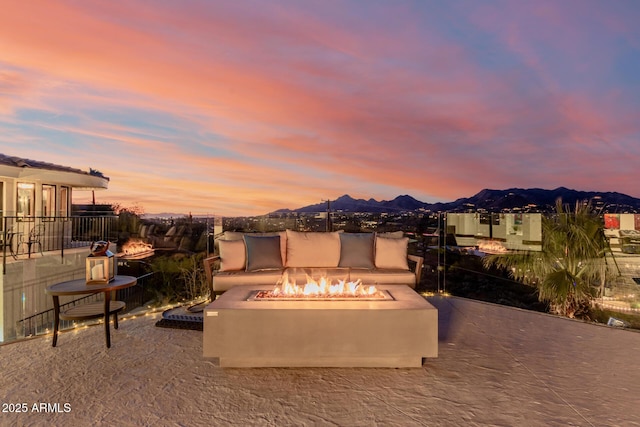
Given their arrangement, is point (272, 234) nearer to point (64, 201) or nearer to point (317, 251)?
point (317, 251)

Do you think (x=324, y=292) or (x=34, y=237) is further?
(x=34, y=237)

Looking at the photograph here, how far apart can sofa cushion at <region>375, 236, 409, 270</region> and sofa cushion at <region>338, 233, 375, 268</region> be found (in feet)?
0.32

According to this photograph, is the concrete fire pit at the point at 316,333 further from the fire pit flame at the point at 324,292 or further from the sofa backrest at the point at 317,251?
the sofa backrest at the point at 317,251

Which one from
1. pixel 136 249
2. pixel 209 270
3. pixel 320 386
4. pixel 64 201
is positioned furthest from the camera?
pixel 64 201

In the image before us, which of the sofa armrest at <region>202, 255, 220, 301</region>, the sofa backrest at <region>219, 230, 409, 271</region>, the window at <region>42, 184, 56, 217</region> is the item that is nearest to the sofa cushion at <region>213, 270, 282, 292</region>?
the sofa armrest at <region>202, 255, 220, 301</region>

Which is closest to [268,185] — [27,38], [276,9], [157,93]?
[157,93]

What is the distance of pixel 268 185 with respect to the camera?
9633mm

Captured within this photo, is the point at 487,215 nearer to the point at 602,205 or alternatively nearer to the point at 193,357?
the point at 602,205

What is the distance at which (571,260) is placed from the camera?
436 cm

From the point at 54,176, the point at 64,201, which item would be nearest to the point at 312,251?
the point at 54,176

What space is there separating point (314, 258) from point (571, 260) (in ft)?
10.5

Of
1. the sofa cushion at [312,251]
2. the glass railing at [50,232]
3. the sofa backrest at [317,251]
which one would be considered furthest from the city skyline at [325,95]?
the sofa cushion at [312,251]

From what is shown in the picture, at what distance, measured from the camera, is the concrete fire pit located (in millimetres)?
2551

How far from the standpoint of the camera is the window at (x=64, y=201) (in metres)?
10.8
